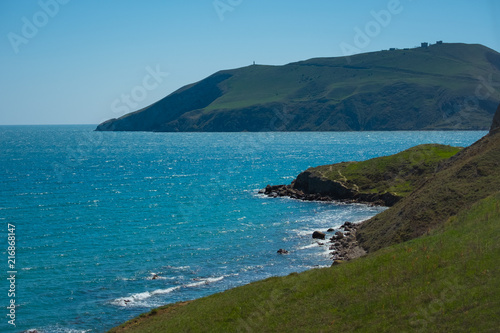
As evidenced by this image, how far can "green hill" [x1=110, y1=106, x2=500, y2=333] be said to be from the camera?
79.1 ft

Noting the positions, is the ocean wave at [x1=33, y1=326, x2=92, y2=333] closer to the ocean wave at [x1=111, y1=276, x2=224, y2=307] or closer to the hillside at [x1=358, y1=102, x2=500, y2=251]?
the ocean wave at [x1=111, y1=276, x2=224, y2=307]

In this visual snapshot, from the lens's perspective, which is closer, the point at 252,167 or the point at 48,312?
the point at 48,312

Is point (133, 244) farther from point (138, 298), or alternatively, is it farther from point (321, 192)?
point (321, 192)

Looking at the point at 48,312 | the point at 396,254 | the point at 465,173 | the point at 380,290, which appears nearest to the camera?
the point at 380,290

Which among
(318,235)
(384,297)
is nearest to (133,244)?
(318,235)

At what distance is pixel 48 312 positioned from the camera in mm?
42406

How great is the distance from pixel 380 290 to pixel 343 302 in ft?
7.25

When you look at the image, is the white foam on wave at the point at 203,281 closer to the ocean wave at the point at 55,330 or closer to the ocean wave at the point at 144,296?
the ocean wave at the point at 144,296

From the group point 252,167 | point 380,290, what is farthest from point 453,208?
point 252,167

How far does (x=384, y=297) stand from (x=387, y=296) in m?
0.18

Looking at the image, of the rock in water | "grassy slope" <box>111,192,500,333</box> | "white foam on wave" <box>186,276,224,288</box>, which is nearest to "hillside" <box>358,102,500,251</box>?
the rock in water

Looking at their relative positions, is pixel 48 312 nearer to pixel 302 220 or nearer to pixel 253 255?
pixel 253 255

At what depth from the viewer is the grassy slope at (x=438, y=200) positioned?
50062mm

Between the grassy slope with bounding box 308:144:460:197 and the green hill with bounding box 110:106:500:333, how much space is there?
58.7 metres
